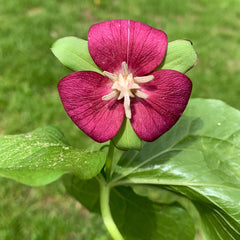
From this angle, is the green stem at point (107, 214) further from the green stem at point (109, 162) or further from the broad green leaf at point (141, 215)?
the broad green leaf at point (141, 215)

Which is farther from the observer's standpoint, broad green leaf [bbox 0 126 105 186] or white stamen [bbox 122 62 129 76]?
white stamen [bbox 122 62 129 76]

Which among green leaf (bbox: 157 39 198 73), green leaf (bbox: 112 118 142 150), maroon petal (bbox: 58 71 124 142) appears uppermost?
green leaf (bbox: 157 39 198 73)

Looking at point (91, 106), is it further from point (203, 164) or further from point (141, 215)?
point (141, 215)

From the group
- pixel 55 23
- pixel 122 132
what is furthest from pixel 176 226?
pixel 55 23

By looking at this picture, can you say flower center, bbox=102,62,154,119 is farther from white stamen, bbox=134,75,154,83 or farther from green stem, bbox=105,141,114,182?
green stem, bbox=105,141,114,182

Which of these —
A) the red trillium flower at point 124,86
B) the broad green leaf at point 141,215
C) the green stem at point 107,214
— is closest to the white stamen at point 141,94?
the red trillium flower at point 124,86

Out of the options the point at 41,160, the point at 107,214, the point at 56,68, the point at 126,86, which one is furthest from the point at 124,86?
the point at 56,68

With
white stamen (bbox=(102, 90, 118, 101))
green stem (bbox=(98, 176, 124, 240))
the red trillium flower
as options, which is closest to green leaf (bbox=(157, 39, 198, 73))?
the red trillium flower
